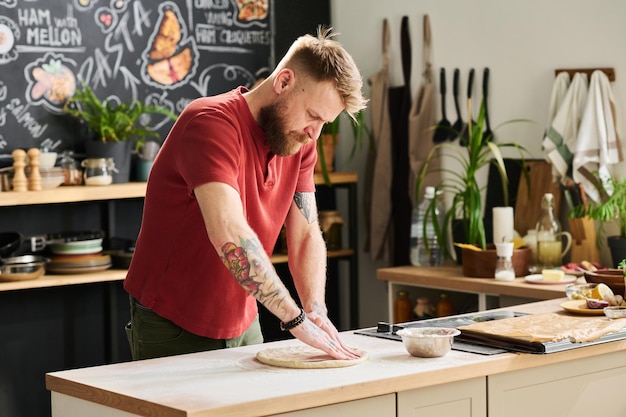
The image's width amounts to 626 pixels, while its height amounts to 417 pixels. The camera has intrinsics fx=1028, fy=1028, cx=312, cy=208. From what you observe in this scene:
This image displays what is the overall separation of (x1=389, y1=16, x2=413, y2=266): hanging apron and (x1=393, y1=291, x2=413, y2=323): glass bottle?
556 millimetres

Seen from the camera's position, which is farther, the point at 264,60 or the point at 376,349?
the point at 264,60

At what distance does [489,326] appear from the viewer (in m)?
2.87

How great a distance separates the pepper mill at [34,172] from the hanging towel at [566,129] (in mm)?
2179

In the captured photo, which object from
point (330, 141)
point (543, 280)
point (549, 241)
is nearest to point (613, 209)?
point (549, 241)

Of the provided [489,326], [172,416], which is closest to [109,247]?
[489,326]

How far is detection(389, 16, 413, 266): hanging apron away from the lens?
5.10m

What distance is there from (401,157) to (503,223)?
96 centimetres

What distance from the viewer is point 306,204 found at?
10.2ft

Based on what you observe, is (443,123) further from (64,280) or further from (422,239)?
(64,280)

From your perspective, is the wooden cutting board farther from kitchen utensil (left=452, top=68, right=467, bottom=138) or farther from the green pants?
kitchen utensil (left=452, top=68, right=467, bottom=138)

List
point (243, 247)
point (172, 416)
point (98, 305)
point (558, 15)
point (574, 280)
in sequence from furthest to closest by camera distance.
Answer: point (98, 305)
point (558, 15)
point (574, 280)
point (243, 247)
point (172, 416)

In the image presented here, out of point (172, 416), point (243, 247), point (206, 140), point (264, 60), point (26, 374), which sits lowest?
point (26, 374)

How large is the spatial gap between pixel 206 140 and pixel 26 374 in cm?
241

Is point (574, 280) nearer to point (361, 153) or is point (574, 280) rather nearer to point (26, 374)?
point (361, 153)
